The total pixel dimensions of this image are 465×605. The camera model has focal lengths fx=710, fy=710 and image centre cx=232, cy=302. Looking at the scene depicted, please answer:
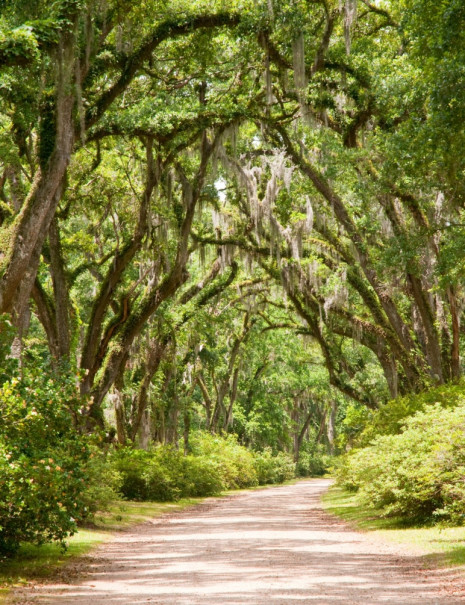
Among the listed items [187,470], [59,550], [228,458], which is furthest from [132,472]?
[228,458]

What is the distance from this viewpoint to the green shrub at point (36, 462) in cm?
678

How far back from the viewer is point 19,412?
723 cm

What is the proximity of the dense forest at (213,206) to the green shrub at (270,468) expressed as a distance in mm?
10805

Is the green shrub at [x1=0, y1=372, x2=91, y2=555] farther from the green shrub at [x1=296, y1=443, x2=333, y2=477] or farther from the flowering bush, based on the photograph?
the green shrub at [x1=296, y1=443, x2=333, y2=477]

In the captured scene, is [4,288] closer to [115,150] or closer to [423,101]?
[423,101]

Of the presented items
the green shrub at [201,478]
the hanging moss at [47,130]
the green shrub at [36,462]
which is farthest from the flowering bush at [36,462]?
the green shrub at [201,478]

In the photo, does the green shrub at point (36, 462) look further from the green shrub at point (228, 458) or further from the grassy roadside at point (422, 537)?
the green shrub at point (228, 458)

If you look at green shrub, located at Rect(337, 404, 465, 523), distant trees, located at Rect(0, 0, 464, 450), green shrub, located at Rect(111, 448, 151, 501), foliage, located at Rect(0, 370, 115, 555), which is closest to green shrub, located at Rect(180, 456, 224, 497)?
distant trees, located at Rect(0, 0, 464, 450)

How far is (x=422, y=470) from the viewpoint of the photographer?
10.1 metres

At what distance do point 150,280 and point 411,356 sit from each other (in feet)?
22.9

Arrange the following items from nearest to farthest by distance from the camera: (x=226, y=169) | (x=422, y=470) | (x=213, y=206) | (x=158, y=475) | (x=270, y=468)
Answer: (x=422, y=470) → (x=226, y=169) → (x=158, y=475) → (x=213, y=206) → (x=270, y=468)

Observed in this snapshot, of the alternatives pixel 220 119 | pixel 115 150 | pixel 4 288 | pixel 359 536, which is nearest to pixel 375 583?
pixel 359 536

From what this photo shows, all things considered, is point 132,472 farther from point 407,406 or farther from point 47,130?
point 47,130

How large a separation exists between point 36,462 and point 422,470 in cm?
563
